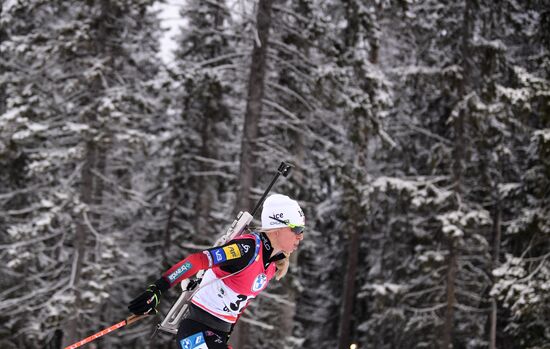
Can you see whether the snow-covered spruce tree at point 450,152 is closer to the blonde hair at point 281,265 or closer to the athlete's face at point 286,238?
the blonde hair at point 281,265

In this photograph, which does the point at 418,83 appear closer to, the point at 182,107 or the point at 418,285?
the point at 418,285

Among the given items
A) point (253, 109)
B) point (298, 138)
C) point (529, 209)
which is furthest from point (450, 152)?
point (253, 109)

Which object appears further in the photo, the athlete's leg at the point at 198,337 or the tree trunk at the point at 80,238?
the tree trunk at the point at 80,238

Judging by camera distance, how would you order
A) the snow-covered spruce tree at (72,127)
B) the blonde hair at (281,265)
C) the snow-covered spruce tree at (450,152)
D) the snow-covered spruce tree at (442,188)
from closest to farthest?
the blonde hair at (281,265) → the snow-covered spruce tree at (72,127) → the snow-covered spruce tree at (450,152) → the snow-covered spruce tree at (442,188)

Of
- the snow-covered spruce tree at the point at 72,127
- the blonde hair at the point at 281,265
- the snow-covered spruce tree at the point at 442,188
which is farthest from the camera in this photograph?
the snow-covered spruce tree at the point at 442,188

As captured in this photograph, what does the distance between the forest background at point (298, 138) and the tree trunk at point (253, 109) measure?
33 millimetres

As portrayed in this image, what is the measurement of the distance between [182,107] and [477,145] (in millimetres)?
10655

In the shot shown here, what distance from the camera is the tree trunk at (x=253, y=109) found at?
12.6 m

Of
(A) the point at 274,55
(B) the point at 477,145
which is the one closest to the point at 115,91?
(A) the point at 274,55

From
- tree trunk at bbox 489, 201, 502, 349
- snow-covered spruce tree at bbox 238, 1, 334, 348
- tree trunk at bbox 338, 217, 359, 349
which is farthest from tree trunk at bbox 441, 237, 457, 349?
tree trunk at bbox 338, 217, 359, 349

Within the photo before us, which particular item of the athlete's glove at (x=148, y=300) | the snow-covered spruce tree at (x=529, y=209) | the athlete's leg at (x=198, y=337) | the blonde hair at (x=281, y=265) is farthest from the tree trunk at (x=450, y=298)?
the athlete's glove at (x=148, y=300)

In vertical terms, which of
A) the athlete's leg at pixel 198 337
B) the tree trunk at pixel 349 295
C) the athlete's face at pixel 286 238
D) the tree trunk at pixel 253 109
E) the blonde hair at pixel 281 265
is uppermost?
the tree trunk at pixel 253 109

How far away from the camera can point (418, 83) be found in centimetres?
1648

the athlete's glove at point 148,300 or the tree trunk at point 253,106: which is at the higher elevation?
the tree trunk at point 253,106
